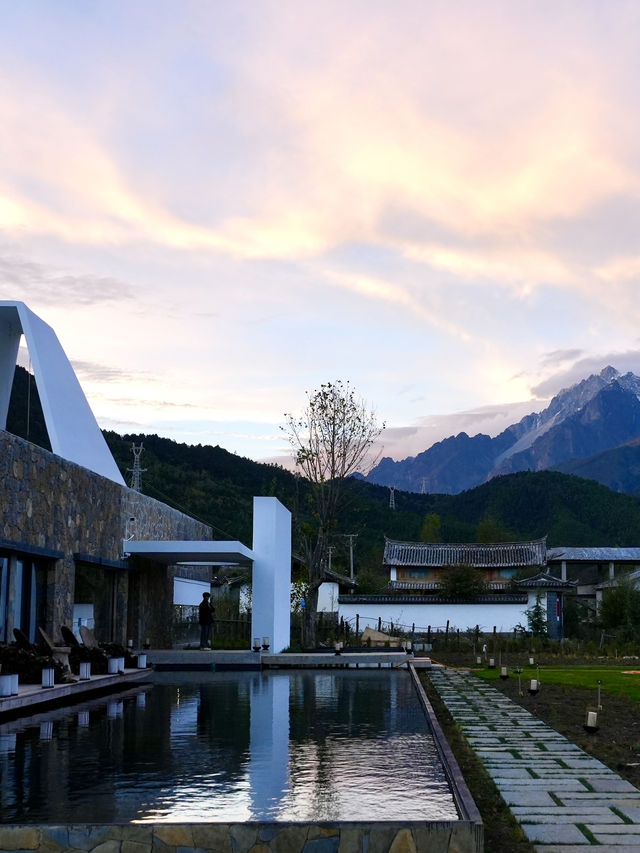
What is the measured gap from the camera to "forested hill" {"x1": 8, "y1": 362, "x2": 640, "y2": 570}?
2304 inches

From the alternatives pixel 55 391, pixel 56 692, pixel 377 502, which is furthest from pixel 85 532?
pixel 377 502

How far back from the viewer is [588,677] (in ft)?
65.4

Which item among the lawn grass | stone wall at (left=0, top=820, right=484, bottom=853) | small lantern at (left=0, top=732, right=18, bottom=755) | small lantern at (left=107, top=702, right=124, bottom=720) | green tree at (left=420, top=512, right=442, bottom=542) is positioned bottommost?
the lawn grass

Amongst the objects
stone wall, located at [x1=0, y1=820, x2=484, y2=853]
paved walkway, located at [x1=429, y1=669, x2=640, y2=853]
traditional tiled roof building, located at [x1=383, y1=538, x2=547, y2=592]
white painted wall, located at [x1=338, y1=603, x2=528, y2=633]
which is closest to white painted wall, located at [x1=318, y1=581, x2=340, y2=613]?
white painted wall, located at [x1=338, y1=603, x2=528, y2=633]

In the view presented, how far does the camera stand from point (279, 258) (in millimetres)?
22156

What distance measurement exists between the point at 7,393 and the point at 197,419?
14167mm

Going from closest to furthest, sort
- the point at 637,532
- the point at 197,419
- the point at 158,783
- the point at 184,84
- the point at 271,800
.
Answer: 1. the point at 271,800
2. the point at 158,783
3. the point at 184,84
4. the point at 197,419
5. the point at 637,532

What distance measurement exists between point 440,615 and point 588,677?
2203 centimetres

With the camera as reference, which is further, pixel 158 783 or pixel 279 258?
pixel 279 258

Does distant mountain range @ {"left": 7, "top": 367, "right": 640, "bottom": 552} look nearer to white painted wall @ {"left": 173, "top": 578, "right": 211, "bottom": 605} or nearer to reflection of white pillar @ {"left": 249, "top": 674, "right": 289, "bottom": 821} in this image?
white painted wall @ {"left": 173, "top": 578, "right": 211, "bottom": 605}

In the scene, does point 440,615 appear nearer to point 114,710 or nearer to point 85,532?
point 85,532

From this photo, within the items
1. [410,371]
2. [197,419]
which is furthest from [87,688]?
[197,419]

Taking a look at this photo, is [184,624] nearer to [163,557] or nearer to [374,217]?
[163,557]

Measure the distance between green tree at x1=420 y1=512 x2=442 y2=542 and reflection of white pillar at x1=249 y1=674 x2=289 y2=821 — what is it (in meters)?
60.9
